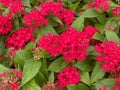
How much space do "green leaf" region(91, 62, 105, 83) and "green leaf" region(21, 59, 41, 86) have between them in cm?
50

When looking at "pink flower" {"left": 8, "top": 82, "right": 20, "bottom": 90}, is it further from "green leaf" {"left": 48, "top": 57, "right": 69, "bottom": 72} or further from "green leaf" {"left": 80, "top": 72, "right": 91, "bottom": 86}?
"green leaf" {"left": 80, "top": 72, "right": 91, "bottom": 86}

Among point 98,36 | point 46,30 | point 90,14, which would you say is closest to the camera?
point 98,36

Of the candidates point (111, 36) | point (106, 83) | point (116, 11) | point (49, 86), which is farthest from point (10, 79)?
point (116, 11)

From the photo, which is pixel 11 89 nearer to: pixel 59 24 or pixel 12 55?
pixel 12 55

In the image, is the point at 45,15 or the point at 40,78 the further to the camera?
the point at 45,15

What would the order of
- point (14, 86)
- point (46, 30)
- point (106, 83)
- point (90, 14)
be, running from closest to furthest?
point (14, 86) → point (106, 83) → point (46, 30) → point (90, 14)

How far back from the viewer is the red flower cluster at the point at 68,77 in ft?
9.13

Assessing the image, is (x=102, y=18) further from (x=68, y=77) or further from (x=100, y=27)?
(x=68, y=77)

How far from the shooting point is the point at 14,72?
2.85m

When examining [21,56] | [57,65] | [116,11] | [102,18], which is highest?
[116,11]

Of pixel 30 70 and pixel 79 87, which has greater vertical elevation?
pixel 30 70

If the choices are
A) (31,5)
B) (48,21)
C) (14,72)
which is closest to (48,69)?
(14,72)

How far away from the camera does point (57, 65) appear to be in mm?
3037

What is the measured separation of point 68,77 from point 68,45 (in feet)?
0.95
